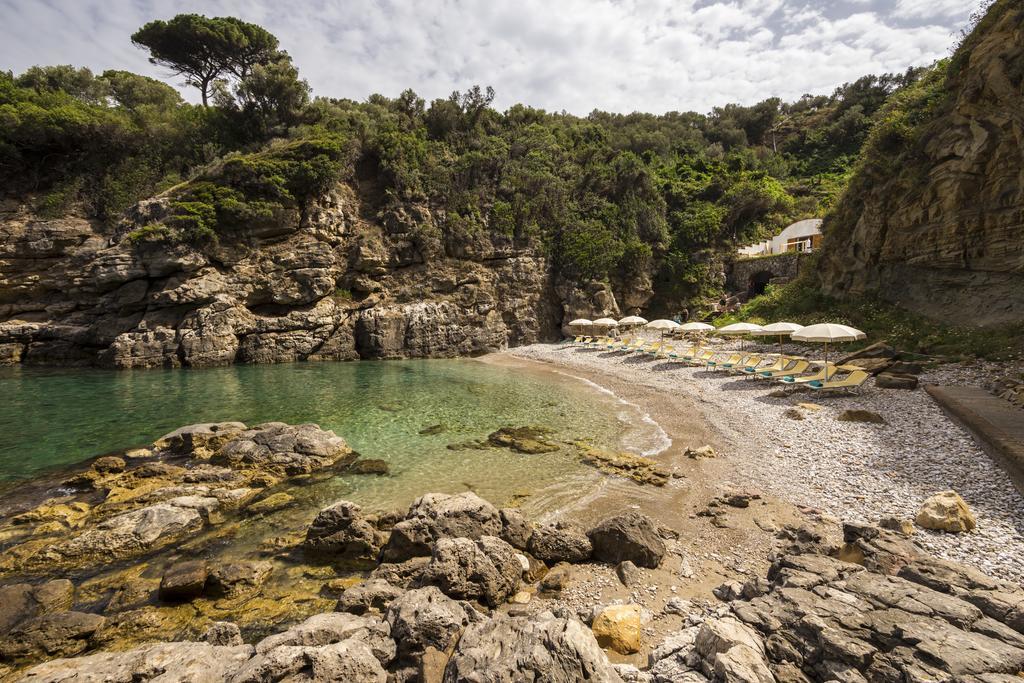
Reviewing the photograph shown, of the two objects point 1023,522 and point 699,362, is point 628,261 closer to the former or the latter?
point 699,362

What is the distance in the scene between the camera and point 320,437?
12586mm

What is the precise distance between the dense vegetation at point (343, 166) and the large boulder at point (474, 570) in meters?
32.6

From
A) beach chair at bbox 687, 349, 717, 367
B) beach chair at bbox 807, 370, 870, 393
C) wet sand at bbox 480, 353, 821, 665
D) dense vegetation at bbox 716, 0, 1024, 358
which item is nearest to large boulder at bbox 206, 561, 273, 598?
wet sand at bbox 480, 353, 821, 665

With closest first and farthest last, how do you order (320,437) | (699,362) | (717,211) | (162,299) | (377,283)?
1. (320,437)
2. (699,362)
3. (162,299)
4. (377,283)
5. (717,211)

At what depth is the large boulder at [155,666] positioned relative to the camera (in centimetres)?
408

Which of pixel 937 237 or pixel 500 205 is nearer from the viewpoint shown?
pixel 937 237

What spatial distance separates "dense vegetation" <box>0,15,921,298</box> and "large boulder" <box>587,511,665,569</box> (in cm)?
3207

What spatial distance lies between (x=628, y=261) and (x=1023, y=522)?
34.5 m

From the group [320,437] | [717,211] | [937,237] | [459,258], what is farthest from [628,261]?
[320,437]

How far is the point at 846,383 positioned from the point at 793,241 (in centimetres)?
2873

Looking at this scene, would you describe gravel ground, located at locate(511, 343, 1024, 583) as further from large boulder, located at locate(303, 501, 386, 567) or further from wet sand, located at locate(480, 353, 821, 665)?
large boulder, located at locate(303, 501, 386, 567)

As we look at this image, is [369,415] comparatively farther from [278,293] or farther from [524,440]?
[278,293]

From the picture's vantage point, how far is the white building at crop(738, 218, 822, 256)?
36191 millimetres

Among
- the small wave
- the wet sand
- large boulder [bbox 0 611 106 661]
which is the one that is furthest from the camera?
the small wave
